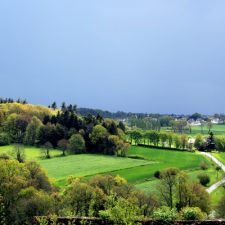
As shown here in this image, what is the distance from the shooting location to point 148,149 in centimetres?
13738

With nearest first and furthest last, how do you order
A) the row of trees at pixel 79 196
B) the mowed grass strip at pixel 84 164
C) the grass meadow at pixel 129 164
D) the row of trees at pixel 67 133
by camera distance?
1. the row of trees at pixel 79 196
2. the grass meadow at pixel 129 164
3. the mowed grass strip at pixel 84 164
4. the row of trees at pixel 67 133

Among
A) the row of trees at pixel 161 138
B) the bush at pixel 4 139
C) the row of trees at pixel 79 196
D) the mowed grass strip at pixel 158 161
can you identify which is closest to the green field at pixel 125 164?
the mowed grass strip at pixel 158 161

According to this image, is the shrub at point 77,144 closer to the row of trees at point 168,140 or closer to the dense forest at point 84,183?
the dense forest at point 84,183

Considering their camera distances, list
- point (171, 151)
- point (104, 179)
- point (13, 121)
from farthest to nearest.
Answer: point (13, 121), point (171, 151), point (104, 179)

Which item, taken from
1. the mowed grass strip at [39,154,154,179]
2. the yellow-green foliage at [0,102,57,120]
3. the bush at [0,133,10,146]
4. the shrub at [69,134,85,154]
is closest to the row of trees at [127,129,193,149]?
the shrub at [69,134,85,154]

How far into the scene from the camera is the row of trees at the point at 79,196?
49000 millimetres

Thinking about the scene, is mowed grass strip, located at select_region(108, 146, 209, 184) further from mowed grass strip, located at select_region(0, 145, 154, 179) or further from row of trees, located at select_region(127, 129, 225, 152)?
row of trees, located at select_region(127, 129, 225, 152)

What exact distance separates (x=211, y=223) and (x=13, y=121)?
126944 millimetres

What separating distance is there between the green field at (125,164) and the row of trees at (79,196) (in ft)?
47.2

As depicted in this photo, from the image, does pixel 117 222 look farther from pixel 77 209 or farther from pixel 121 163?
pixel 121 163

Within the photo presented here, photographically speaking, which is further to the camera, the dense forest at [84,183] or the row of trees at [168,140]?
the row of trees at [168,140]

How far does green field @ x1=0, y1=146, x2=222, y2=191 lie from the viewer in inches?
3656

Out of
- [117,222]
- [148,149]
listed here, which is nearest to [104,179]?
[117,222]

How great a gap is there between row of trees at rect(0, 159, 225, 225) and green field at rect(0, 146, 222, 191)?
14.4 meters
